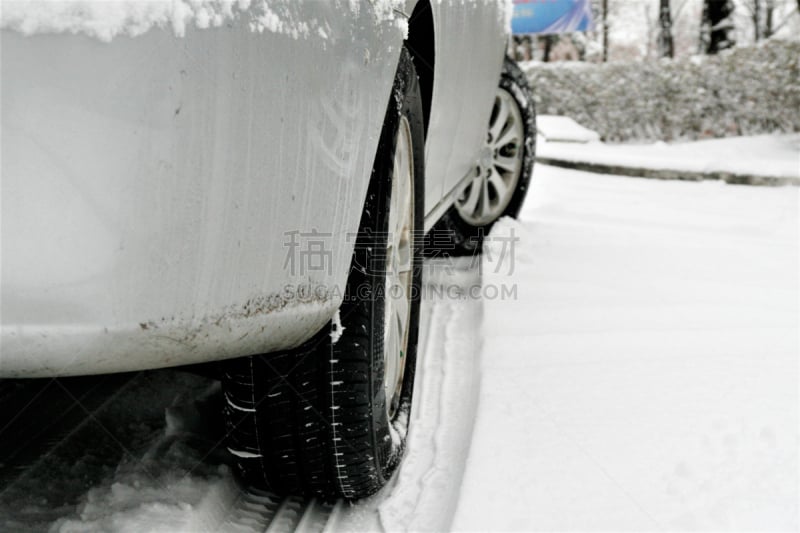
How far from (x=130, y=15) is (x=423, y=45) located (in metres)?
1.26

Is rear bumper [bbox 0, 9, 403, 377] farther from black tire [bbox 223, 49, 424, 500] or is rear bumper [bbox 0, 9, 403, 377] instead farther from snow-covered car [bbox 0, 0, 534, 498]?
black tire [bbox 223, 49, 424, 500]

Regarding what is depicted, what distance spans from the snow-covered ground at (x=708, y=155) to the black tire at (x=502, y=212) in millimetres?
3462

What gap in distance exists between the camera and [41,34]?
3.60 ft

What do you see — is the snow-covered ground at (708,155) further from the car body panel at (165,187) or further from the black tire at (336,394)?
the car body panel at (165,187)

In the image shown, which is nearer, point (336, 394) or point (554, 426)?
point (336, 394)

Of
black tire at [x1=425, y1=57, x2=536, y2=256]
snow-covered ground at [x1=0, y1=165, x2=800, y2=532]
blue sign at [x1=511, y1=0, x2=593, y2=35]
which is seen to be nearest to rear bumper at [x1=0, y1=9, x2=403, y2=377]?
snow-covered ground at [x1=0, y1=165, x2=800, y2=532]

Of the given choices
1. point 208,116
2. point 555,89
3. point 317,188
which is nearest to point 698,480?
point 317,188

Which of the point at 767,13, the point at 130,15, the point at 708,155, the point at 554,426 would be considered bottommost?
the point at 554,426

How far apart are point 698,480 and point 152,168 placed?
1.55 meters

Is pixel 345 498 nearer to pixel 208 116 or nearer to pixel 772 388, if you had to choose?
pixel 208 116

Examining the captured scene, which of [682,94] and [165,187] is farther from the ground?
[682,94]

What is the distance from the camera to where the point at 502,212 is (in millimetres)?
4562

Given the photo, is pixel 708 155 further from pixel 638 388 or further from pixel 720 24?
pixel 638 388

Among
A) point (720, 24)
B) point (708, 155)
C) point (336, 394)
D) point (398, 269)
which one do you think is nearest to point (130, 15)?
point (336, 394)
